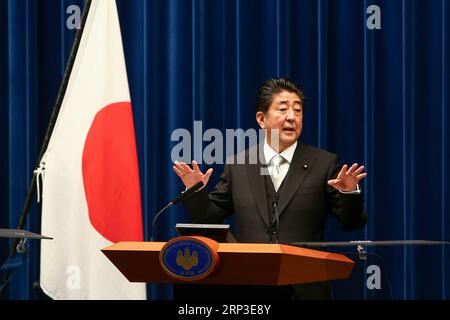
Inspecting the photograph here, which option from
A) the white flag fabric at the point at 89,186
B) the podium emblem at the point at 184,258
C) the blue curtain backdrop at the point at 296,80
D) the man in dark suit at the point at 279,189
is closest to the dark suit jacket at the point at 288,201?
the man in dark suit at the point at 279,189

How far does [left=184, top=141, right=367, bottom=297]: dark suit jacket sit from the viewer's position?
2.61 metres

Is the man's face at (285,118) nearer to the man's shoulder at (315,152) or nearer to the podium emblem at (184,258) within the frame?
the man's shoulder at (315,152)

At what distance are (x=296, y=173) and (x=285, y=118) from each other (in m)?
0.23

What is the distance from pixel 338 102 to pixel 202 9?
2.75 feet

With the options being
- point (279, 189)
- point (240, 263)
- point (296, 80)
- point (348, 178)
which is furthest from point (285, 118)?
point (240, 263)

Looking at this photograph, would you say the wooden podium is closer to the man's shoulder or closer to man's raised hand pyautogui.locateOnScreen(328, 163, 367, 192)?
man's raised hand pyautogui.locateOnScreen(328, 163, 367, 192)

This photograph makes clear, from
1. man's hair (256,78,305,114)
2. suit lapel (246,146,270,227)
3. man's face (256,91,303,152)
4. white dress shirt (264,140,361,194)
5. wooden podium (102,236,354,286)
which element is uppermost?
man's hair (256,78,305,114)

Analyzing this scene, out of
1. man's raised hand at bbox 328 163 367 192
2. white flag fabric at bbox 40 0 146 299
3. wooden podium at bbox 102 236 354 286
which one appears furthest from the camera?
white flag fabric at bbox 40 0 146 299

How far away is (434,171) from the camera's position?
11.2 feet

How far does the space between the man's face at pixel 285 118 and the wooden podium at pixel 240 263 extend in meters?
1.03

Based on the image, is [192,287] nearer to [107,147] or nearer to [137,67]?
[107,147]

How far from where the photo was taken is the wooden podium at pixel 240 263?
1643 millimetres

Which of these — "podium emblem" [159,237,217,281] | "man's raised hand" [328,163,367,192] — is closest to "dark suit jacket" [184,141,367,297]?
"man's raised hand" [328,163,367,192]

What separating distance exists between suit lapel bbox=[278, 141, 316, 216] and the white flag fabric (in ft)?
2.22
